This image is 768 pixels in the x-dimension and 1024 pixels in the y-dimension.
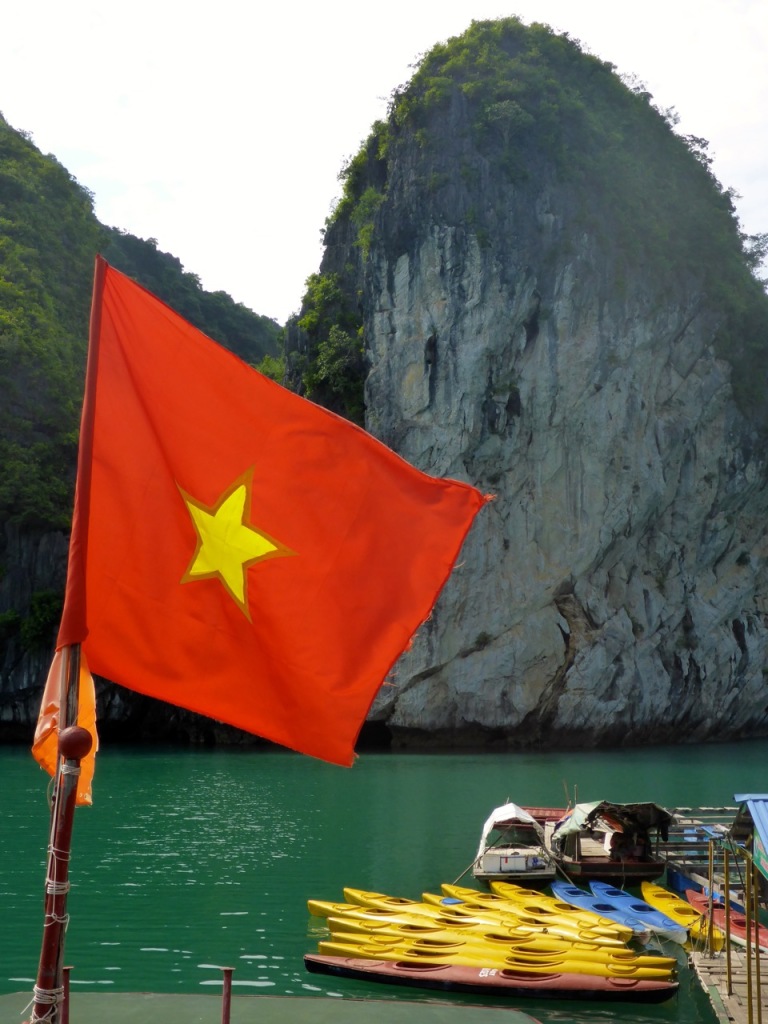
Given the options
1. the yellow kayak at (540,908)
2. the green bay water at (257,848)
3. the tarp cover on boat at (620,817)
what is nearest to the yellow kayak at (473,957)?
the green bay water at (257,848)

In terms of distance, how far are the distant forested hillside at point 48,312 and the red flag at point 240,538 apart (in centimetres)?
3283

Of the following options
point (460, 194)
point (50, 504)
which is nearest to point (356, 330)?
point (460, 194)

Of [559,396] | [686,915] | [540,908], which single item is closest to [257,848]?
[540,908]

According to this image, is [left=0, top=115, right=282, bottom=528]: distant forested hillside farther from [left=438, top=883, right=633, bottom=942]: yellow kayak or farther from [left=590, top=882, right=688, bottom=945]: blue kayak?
[left=590, top=882, right=688, bottom=945]: blue kayak

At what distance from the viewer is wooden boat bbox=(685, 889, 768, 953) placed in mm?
9102

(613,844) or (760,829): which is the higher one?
(760,829)

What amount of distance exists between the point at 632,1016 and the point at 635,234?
30697 mm

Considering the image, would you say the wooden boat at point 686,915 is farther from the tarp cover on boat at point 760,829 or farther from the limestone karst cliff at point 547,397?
the limestone karst cliff at point 547,397

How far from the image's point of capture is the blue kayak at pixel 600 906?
33.0 feet

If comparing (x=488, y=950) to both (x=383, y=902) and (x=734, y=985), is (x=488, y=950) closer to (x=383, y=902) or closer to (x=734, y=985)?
(x=383, y=902)

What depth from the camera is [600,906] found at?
1101 centimetres

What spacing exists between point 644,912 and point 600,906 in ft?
1.61

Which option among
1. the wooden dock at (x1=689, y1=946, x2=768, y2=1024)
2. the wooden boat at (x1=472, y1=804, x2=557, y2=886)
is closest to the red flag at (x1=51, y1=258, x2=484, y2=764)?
the wooden dock at (x1=689, y1=946, x2=768, y2=1024)

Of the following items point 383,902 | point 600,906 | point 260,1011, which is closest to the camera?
point 260,1011
